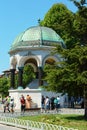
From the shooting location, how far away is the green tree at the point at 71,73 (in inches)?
827

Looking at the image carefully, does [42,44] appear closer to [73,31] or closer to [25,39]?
[25,39]

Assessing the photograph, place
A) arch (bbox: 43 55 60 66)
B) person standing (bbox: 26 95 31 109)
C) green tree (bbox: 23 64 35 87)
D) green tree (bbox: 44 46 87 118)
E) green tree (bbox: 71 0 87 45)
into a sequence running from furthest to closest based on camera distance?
1. green tree (bbox: 23 64 35 87)
2. arch (bbox: 43 55 60 66)
3. person standing (bbox: 26 95 31 109)
4. green tree (bbox: 71 0 87 45)
5. green tree (bbox: 44 46 87 118)

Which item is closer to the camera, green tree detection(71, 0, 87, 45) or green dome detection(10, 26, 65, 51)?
green tree detection(71, 0, 87, 45)

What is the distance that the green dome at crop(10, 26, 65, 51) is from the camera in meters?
34.2

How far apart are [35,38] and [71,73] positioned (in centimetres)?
1383

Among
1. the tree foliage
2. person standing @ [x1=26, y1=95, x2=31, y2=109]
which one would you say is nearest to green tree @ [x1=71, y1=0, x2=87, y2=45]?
person standing @ [x1=26, y1=95, x2=31, y2=109]

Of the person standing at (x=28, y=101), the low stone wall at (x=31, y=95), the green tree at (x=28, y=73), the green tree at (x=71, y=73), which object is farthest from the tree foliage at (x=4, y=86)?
the green tree at (x=71, y=73)

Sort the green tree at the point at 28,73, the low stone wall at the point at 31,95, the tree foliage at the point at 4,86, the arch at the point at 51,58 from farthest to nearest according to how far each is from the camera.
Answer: the tree foliage at the point at 4,86 < the green tree at the point at 28,73 < the arch at the point at 51,58 < the low stone wall at the point at 31,95

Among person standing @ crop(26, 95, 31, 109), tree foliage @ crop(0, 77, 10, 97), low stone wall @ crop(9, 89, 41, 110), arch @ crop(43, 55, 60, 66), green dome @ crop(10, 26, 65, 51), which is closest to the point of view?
person standing @ crop(26, 95, 31, 109)

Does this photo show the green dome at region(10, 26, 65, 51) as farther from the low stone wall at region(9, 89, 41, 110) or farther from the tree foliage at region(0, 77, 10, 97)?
the tree foliage at region(0, 77, 10, 97)

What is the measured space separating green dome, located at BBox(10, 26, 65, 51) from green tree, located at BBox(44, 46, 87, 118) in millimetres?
11279

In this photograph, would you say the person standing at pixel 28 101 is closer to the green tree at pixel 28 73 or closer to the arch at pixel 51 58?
the arch at pixel 51 58

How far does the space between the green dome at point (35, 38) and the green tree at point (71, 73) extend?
1128cm

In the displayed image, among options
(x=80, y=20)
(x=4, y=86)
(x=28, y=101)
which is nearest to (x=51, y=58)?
(x=28, y=101)
